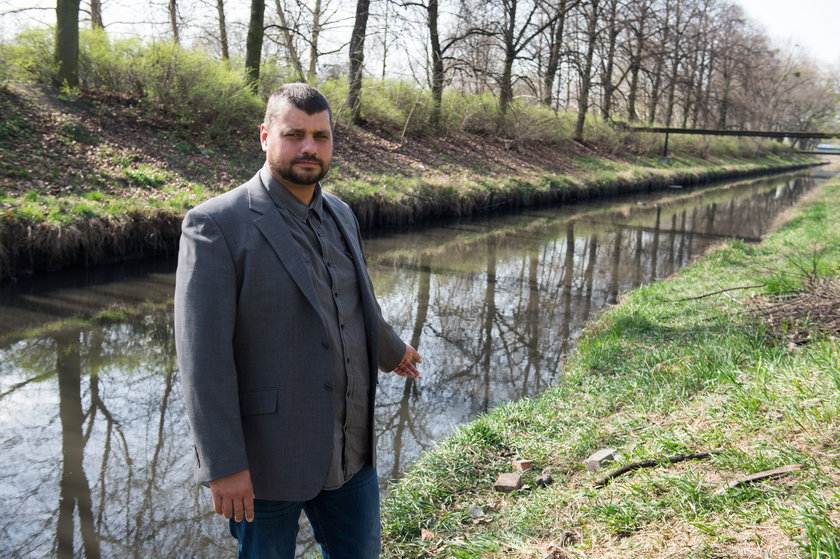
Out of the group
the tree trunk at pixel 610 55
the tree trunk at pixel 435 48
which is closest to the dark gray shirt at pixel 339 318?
the tree trunk at pixel 435 48

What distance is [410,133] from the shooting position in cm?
2253

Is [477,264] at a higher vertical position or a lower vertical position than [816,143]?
lower

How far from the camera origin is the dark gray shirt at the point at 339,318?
220cm

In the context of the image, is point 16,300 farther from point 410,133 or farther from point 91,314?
point 410,133

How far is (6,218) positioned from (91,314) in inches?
86.4

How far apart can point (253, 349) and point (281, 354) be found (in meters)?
0.09

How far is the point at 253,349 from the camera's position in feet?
6.70

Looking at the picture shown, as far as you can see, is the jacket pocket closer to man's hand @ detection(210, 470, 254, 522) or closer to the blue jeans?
man's hand @ detection(210, 470, 254, 522)

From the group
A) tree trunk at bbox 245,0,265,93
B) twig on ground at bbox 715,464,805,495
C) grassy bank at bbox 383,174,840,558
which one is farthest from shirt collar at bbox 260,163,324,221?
tree trunk at bbox 245,0,265,93

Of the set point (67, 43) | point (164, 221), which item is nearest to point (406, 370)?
point (164, 221)

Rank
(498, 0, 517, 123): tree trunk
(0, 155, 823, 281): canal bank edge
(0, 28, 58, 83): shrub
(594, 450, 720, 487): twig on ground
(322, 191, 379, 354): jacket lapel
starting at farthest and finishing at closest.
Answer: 1. (498, 0, 517, 123): tree trunk
2. (0, 28, 58, 83): shrub
3. (0, 155, 823, 281): canal bank edge
4. (594, 450, 720, 487): twig on ground
5. (322, 191, 379, 354): jacket lapel

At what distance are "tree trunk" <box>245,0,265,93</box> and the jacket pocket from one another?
50.6 feet

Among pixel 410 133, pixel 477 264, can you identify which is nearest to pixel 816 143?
pixel 410 133

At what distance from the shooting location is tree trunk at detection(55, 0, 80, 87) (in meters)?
13.3
